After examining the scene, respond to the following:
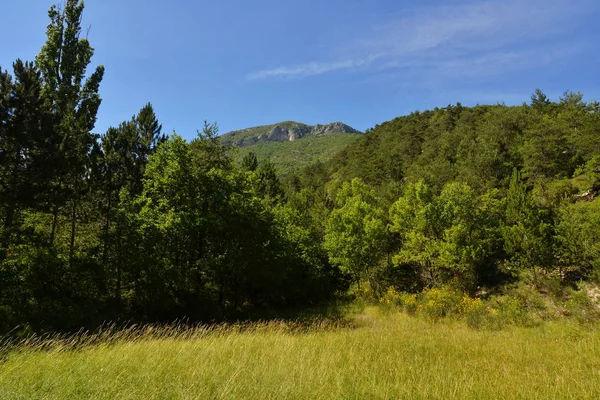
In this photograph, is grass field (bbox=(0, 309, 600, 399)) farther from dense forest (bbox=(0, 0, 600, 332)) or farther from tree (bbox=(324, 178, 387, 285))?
tree (bbox=(324, 178, 387, 285))

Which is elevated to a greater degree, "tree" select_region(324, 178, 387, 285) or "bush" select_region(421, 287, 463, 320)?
"tree" select_region(324, 178, 387, 285)

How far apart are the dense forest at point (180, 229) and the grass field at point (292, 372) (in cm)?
814

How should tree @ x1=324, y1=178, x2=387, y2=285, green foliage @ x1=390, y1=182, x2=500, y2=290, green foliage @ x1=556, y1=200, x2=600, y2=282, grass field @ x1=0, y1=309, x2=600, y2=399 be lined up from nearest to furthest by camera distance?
grass field @ x1=0, y1=309, x2=600, y2=399 < green foliage @ x1=556, y1=200, x2=600, y2=282 < green foliage @ x1=390, y1=182, x2=500, y2=290 < tree @ x1=324, y1=178, x2=387, y2=285

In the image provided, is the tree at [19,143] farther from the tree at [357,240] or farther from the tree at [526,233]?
the tree at [526,233]

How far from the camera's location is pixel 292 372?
475 cm

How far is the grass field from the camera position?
3.90 meters

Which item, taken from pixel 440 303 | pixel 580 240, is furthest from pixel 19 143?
pixel 580 240

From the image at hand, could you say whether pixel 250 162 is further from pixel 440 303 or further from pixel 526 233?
pixel 526 233

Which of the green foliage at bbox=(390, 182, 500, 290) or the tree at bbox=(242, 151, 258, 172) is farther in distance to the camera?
the tree at bbox=(242, 151, 258, 172)

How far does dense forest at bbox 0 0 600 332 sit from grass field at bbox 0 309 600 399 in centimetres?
814

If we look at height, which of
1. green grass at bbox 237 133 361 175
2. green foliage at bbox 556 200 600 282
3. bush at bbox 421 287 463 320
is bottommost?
bush at bbox 421 287 463 320

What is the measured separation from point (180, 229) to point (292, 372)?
36.1 feet

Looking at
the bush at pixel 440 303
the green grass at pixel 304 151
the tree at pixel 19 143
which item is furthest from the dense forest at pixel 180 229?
the green grass at pixel 304 151

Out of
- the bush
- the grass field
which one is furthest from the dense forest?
the grass field
